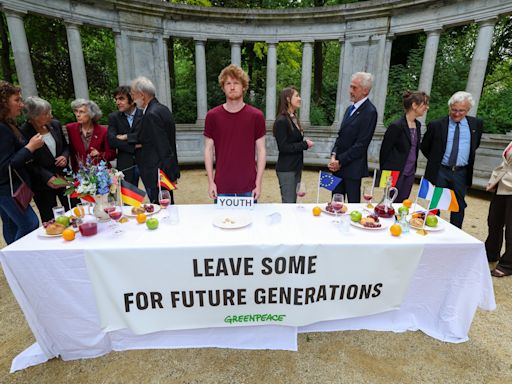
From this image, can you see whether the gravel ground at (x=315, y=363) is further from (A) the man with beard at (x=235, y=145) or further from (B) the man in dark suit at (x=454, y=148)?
(B) the man in dark suit at (x=454, y=148)

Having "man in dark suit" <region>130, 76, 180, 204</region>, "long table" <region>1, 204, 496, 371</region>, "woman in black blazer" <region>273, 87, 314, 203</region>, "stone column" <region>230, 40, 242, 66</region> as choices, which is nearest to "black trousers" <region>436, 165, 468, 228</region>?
"long table" <region>1, 204, 496, 371</region>

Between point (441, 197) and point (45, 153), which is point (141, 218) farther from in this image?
point (441, 197)

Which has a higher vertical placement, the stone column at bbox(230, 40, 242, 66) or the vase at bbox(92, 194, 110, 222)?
the stone column at bbox(230, 40, 242, 66)

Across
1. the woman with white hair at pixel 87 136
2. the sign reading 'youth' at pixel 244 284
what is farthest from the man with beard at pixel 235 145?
the woman with white hair at pixel 87 136

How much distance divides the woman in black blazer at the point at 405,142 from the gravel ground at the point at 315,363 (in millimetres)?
1874

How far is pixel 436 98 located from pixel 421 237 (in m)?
11.4

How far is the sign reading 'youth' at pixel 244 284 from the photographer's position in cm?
188

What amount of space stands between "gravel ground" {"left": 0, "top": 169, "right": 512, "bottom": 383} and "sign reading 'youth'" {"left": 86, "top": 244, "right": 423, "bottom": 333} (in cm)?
30

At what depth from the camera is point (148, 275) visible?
1890 mm

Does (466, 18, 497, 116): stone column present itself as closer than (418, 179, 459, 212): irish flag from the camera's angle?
No

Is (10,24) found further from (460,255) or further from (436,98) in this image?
(436,98)

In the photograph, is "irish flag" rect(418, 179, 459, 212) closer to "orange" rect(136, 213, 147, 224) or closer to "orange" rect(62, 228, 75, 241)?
"orange" rect(136, 213, 147, 224)

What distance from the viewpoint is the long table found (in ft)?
6.07

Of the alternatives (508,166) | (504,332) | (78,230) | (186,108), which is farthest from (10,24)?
(504,332)
